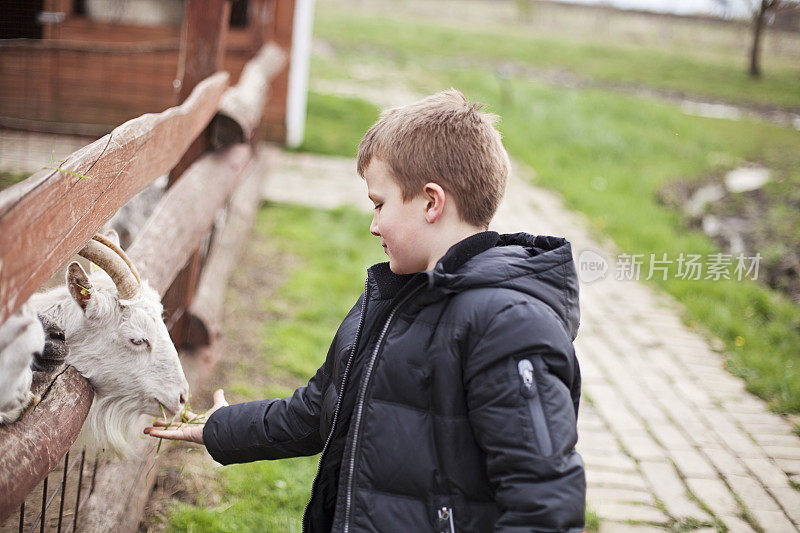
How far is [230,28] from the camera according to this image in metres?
9.54

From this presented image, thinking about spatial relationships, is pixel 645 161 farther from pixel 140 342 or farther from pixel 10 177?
pixel 140 342

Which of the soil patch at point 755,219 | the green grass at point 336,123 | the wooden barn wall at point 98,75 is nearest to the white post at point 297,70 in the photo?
the wooden barn wall at point 98,75

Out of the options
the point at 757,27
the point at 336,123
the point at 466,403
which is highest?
the point at 757,27

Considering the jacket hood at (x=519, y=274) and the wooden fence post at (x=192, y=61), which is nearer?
the jacket hood at (x=519, y=274)

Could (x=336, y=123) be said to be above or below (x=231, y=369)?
above

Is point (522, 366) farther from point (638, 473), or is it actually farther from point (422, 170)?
point (638, 473)

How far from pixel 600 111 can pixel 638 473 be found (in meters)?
10.6

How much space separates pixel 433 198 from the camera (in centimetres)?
179

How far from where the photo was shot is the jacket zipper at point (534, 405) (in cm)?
151

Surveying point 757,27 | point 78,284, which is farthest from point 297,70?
point 78,284

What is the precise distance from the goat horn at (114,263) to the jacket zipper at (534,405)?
1.15m

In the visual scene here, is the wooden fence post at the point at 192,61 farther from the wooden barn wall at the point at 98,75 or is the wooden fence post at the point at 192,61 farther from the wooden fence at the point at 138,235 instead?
the wooden barn wall at the point at 98,75

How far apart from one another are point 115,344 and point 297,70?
8082 millimetres

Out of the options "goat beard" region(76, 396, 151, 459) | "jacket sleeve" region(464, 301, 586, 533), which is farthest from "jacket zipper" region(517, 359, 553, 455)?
"goat beard" region(76, 396, 151, 459)
